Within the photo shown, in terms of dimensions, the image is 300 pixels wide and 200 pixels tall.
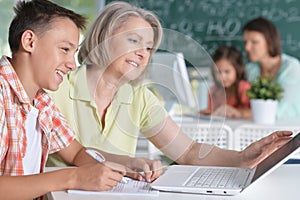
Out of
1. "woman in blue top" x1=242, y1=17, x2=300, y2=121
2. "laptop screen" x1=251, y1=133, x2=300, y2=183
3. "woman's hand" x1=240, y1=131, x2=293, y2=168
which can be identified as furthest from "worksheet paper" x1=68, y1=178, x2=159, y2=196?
"woman in blue top" x1=242, y1=17, x2=300, y2=121

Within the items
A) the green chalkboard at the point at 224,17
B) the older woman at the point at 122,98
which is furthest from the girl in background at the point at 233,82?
the older woman at the point at 122,98

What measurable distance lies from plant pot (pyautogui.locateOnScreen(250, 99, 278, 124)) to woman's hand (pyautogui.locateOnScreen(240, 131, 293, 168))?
4.76 ft

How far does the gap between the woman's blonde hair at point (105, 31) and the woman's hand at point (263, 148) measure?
1.34 ft

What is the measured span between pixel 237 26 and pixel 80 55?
11.3 ft

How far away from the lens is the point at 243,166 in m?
1.56

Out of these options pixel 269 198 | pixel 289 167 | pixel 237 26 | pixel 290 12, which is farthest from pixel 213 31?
pixel 269 198

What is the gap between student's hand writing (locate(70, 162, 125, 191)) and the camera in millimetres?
1225

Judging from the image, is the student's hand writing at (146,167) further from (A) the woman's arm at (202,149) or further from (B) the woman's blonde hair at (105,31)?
(B) the woman's blonde hair at (105,31)

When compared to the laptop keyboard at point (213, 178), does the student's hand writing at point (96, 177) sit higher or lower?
higher

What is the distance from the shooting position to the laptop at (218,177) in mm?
1253

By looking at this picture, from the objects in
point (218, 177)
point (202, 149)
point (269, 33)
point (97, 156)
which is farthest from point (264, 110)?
point (97, 156)

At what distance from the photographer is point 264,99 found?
2.99 m

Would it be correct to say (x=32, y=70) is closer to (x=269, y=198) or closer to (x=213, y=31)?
(x=269, y=198)

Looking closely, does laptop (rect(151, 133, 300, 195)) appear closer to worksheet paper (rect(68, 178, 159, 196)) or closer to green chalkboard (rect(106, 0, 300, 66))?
worksheet paper (rect(68, 178, 159, 196))
